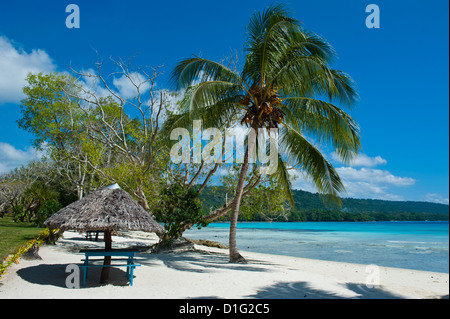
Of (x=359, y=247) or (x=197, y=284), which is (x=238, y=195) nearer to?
(x=197, y=284)

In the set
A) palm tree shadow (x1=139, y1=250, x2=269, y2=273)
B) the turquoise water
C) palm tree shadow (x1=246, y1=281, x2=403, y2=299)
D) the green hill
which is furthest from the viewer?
the green hill

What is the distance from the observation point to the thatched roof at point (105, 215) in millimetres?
6590

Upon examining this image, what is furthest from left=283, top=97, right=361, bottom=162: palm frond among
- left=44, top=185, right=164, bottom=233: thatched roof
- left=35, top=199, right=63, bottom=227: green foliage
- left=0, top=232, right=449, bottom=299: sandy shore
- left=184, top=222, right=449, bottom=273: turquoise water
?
left=35, top=199, right=63, bottom=227: green foliage

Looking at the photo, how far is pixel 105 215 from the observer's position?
6691 millimetres

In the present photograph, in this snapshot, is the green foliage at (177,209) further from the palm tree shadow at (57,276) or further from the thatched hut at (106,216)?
the thatched hut at (106,216)


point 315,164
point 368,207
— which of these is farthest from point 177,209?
point 368,207

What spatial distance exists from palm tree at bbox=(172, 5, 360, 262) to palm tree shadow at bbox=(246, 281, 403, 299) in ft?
9.18

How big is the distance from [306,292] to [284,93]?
5.82 metres

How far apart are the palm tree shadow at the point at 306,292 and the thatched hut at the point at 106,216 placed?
2.56 meters

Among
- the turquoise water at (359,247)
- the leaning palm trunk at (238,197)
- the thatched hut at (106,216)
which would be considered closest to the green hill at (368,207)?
the turquoise water at (359,247)

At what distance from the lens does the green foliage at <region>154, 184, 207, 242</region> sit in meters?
12.4

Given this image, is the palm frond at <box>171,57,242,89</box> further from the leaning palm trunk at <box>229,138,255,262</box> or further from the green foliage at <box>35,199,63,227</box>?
the green foliage at <box>35,199,63,227</box>
